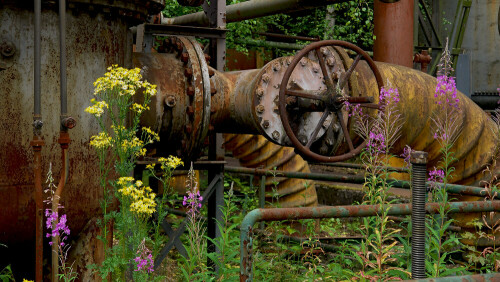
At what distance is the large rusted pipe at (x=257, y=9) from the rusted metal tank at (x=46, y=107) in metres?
2.65

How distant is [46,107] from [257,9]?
14.2ft

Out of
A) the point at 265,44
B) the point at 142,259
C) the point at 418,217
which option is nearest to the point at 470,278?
the point at 418,217

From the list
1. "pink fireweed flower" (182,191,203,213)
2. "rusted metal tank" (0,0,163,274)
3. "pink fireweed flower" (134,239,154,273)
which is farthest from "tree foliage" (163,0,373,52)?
"pink fireweed flower" (134,239,154,273)

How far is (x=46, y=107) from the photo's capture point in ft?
11.2

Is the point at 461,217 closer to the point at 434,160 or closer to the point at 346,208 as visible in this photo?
the point at 434,160

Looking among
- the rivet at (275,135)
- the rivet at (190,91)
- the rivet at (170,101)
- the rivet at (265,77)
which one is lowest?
the rivet at (275,135)

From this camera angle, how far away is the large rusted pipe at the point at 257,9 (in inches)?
237

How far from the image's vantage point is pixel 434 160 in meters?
5.34

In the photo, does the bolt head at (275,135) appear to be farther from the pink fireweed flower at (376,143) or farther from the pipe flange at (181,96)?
the pink fireweed flower at (376,143)

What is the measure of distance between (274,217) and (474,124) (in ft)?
12.2

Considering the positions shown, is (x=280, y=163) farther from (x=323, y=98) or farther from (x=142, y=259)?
(x=142, y=259)

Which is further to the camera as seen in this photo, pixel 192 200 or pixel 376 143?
pixel 376 143

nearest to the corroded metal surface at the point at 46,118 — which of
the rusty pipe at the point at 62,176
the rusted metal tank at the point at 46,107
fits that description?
the rusted metal tank at the point at 46,107

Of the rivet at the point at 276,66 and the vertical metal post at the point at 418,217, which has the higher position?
the rivet at the point at 276,66
